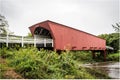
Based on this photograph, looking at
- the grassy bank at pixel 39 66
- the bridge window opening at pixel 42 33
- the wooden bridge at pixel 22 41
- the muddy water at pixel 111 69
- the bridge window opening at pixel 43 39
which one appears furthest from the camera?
the bridge window opening at pixel 42 33

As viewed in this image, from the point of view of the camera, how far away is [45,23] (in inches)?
699

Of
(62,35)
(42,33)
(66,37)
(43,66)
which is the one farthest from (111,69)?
(43,66)

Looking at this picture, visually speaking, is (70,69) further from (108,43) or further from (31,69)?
(108,43)

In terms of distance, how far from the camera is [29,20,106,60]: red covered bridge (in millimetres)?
17884

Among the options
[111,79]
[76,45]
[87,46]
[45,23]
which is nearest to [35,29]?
[45,23]

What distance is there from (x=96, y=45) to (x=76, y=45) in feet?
23.9

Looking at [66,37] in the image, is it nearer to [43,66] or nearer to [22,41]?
[22,41]

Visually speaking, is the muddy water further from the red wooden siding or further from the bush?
the bush

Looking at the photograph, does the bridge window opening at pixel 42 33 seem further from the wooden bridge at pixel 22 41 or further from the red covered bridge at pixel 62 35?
the wooden bridge at pixel 22 41

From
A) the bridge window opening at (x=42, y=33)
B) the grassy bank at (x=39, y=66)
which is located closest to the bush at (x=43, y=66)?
the grassy bank at (x=39, y=66)

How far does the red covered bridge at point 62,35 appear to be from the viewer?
17884 millimetres

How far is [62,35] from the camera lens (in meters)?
18.9

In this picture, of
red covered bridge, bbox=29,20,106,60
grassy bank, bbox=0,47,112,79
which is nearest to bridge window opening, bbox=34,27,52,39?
red covered bridge, bbox=29,20,106,60

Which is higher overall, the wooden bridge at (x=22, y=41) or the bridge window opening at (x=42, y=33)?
→ the bridge window opening at (x=42, y=33)
